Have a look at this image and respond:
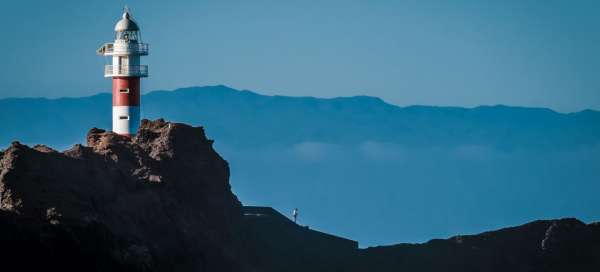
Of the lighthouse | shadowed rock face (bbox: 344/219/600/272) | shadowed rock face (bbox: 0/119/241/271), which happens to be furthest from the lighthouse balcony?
shadowed rock face (bbox: 344/219/600/272)

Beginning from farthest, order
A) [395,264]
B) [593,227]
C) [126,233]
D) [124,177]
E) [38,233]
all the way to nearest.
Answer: [593,227], [395,264], [124,177], [126,233], [38,233]

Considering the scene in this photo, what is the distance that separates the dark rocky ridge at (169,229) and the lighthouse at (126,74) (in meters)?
5.74

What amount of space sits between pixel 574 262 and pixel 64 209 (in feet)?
82.6

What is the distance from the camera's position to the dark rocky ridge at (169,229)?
98.2 ft

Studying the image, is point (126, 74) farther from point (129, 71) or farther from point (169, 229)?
point (169, 229)

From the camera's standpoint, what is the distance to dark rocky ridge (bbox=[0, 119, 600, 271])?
98.2 feet

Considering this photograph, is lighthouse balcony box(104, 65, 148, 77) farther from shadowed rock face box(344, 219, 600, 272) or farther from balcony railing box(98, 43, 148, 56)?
shadowed rock face box(344, 219, 600, 272)

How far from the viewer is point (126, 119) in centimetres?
4634

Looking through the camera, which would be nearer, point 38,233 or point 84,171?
point 38,233

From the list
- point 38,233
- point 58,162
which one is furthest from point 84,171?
point 38,233

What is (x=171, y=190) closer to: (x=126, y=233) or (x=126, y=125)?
(x=126, y=233)

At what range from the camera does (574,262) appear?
48.2m

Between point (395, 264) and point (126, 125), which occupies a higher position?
point (126, 125)

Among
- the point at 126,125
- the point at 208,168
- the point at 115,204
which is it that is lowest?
the point at 115,204
